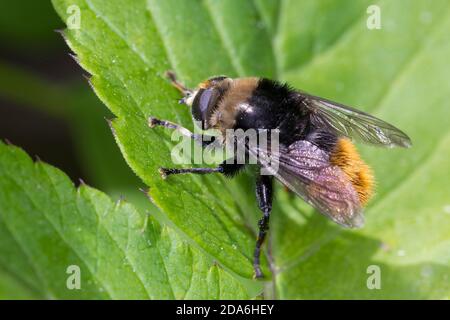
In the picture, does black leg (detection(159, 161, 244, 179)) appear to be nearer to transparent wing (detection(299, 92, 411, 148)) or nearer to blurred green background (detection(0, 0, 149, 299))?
transparent wing (detection(299, 92, 411, 148))

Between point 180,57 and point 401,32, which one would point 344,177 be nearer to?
point 180,57

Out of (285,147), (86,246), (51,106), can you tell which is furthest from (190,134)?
(51,106)

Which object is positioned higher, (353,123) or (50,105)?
(50,105)

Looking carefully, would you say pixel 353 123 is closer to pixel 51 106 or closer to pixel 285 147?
pixel 285 147

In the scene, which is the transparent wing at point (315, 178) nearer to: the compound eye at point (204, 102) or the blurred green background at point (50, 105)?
the compound eye at point (204, 102)

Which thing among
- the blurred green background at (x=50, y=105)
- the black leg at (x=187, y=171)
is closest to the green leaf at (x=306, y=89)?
the black leg at (x=187, y=171)

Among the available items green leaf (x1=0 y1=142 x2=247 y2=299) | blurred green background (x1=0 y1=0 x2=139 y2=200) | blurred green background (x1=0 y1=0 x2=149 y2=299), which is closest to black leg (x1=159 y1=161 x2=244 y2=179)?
green leaf (x1=0 y1=142 x2=247 y2=299)
